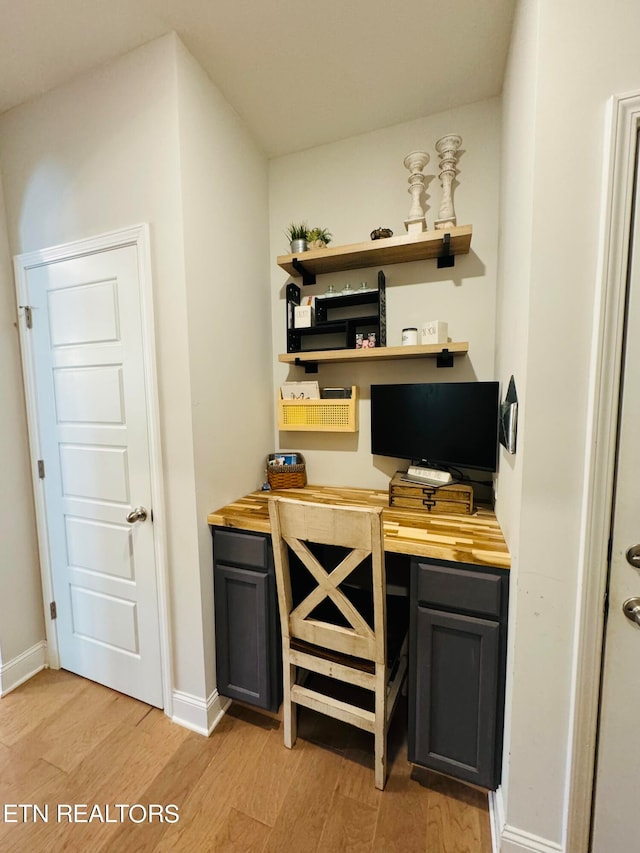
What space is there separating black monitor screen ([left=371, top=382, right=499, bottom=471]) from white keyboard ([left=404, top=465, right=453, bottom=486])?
0.05 meters

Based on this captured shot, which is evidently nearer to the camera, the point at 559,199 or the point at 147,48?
the point at 559,199

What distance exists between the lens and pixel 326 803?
1.23m

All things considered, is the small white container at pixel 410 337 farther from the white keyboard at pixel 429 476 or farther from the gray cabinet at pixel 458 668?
the gray cabinet at pixel 458 668

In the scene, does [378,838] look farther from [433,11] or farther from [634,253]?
[433,11]

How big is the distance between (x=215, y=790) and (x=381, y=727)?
0.65m

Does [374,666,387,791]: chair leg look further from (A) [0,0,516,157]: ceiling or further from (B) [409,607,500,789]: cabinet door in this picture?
(A) [0,0,516,157]: ceiling

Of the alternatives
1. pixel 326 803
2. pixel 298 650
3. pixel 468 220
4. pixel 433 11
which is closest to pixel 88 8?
pixel 433 11

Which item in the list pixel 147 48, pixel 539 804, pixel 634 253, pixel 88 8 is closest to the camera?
pixel 634 253

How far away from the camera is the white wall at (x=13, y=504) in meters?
1.72

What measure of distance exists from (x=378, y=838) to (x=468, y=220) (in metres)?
2.43

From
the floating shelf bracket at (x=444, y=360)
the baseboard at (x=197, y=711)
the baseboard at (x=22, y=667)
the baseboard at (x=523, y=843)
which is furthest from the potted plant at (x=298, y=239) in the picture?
the baseboard at (x=22, y=667)

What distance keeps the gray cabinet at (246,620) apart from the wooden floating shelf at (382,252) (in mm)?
1345

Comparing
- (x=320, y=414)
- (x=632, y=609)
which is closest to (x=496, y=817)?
(x=632, y=609)

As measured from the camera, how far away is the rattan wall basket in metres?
1.92
